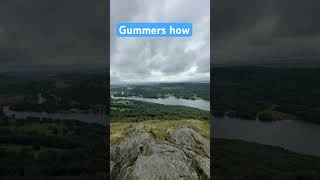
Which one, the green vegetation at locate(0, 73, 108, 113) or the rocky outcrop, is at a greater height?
the green vegetation at locate(0, 73, 108, 113)

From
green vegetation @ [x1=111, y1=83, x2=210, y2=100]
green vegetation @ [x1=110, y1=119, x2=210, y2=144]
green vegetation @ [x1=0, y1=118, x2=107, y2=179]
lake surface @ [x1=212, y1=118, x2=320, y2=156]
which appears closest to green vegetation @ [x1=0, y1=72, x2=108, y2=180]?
green vegetation @ [x1=0, y1=118, x2=107, y2=179]

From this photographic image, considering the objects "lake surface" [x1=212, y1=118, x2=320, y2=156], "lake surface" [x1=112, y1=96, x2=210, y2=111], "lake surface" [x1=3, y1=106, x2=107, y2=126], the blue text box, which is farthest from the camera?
"lake surface" [x1=212, y1=118, x2=320, y2=156]

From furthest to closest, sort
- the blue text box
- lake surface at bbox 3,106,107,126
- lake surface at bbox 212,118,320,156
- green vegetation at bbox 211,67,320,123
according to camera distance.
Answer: green vegetation at bbox 211,67,320,123
lake surface at bbox 212,118,320,156
lake surface at bbox 3,106,107,126
the blue text box

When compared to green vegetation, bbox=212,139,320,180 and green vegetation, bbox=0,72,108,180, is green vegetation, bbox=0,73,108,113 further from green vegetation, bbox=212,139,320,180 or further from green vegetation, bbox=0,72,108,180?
green vegetation, bbox=212,139,320,180

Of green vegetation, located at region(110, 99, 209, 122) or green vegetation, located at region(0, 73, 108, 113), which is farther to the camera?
green vegetation, located at region(0, 73, 108, 113)

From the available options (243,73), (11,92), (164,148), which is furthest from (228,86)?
(11,92)

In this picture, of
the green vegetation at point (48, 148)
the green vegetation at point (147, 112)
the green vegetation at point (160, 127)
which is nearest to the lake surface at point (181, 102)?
the green vegetation at point (147, 112)

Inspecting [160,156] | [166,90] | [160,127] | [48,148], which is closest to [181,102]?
[166,90]

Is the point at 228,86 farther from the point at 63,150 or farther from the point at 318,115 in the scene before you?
the point at 63,150
